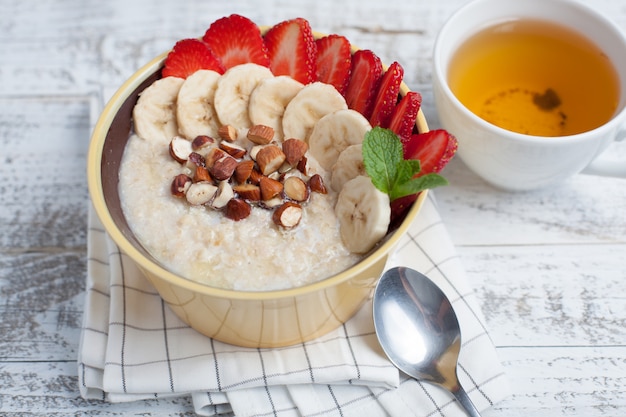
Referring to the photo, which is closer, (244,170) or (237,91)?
(244,170)

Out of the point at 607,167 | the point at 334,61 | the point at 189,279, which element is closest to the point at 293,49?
the point at 334,61

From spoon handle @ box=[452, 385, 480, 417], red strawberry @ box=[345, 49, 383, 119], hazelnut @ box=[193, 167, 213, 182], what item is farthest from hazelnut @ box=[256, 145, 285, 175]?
spoon handle @ box=[452, 385, 480, 417]

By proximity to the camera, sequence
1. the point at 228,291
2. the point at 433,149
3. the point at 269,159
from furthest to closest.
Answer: the point at 269,159 → the point at 433,149 → the point at 228,291

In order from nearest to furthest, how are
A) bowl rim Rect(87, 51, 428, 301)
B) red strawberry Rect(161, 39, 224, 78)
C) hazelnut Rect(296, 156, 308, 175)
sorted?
bowl rim Rect(87, 51, 428, 301) < hazelnut Rect(296, 156, 308, 175) < red strawberry Rect(161, 39, 224, 78)

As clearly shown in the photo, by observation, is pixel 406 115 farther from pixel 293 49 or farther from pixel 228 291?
pixel 228 291

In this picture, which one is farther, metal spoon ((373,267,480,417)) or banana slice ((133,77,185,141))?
banana slice ((133,77,185,141))

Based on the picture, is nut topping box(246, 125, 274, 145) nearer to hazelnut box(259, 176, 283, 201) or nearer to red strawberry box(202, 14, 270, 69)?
hazelnut box(259, 176, 283, 201)
